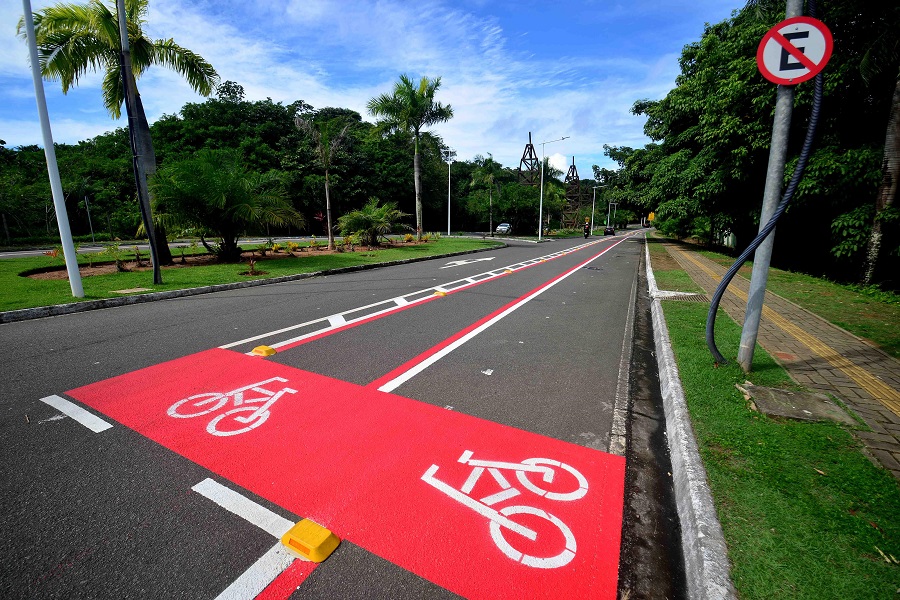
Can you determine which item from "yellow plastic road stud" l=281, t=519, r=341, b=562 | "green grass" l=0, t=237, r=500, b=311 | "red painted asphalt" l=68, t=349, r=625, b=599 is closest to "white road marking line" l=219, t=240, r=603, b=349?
"red painted asphalt" l=68, t=349, r=625, b=599

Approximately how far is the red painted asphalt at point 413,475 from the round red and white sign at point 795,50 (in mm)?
3868

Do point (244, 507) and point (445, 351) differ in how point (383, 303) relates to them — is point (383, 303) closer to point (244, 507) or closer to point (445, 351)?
point (445, 351)

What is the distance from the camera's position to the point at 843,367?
4.59m

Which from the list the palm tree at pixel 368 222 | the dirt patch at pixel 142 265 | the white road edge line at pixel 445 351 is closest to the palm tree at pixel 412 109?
the palm tree at pixel 368 222

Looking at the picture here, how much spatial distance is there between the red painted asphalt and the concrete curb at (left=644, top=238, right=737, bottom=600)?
14.2 inches

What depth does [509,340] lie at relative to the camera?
19.4ft

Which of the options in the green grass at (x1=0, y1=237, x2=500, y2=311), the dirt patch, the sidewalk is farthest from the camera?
the dirt patch

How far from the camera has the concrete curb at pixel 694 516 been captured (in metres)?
1.90

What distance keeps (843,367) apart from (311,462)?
5817mm

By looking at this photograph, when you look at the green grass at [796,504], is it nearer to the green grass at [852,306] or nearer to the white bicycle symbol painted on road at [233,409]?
the white bicycle symbol painted on road at [233,409]

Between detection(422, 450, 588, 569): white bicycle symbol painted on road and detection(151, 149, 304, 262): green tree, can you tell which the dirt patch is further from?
detection(422, 450, 588, 569): white bicycle symbol painted on road

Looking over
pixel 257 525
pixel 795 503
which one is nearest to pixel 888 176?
pixel 795 503

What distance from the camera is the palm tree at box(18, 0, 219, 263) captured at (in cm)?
1007

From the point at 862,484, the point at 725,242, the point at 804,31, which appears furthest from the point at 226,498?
the point at 725,242
